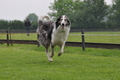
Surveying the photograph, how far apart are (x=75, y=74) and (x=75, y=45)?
38.1 ft

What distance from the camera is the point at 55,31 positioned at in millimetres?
11930

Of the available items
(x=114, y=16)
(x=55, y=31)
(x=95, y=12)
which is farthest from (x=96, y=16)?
(x=55, y=31)

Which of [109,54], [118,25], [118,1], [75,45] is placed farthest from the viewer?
[118,1]

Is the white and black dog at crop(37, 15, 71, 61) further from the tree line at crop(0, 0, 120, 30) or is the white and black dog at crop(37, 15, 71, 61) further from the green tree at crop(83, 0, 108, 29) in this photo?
the green tree at crop(83, 0, 108, 29)

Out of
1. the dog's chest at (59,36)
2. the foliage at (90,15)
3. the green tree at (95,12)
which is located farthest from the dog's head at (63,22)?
the green tree at (95,12)

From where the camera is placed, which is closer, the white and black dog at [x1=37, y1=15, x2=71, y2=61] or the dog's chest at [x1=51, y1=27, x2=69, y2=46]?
the white and black dog at [x1=37, y1=15, x2=71, y2=61]

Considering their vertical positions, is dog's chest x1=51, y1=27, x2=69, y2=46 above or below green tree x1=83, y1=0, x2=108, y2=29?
below

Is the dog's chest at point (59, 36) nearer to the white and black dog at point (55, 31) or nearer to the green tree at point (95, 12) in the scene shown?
the white and black dog at point (55, 31)

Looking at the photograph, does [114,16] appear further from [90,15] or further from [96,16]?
[90,15]

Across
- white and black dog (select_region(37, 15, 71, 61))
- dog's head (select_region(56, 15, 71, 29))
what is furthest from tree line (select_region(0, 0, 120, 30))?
dog's head (select_region(56, 15, 71, 29))

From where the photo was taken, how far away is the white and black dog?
1153 centimetres

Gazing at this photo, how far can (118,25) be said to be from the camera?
7331 centimetres

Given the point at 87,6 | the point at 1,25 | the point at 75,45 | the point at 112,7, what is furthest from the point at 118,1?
the point at 75,45

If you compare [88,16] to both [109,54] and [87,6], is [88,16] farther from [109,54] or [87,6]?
[109,54]
